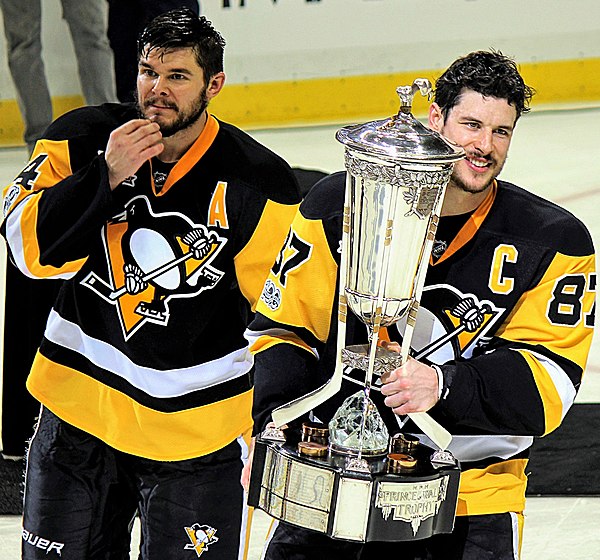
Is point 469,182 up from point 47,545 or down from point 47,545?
up

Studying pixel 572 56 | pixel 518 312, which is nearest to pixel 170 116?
pixel 518 312

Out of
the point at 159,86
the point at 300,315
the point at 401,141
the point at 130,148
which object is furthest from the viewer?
the point at 159,86

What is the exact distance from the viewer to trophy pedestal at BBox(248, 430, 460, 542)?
1922 mm

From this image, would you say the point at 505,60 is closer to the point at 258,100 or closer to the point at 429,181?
the point at 429,181

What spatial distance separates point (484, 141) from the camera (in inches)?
86.4

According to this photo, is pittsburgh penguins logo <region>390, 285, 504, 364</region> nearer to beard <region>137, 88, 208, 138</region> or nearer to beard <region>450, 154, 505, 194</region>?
beard <region>450, 154, 505, 194</region>

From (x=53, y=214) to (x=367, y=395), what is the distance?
2.62ft

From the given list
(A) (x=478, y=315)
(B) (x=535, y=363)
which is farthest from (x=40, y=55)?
(B) (x=535, y=363)

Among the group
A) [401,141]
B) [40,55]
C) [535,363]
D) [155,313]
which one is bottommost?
[40,55]

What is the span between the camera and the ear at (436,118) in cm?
225

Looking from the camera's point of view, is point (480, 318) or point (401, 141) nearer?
point (401, 141)

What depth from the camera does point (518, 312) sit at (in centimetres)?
228

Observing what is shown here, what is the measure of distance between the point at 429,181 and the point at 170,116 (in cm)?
83

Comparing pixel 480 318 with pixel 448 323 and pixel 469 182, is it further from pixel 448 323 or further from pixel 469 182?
pixel 469 182
